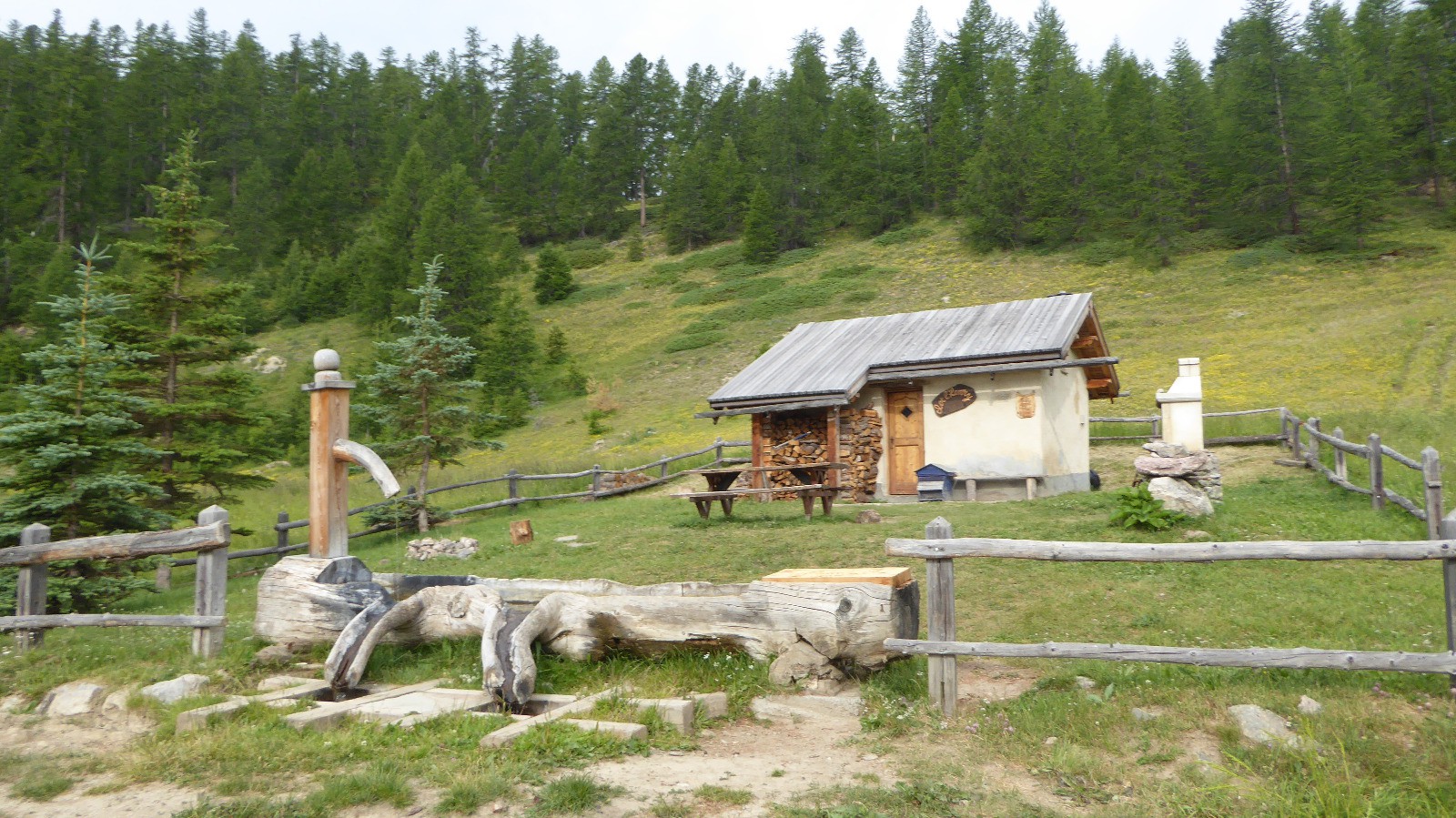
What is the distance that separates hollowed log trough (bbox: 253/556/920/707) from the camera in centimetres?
588

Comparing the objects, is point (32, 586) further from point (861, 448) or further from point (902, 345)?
point (902, 345)

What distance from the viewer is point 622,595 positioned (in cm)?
652

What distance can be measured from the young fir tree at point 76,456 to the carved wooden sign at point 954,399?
13.6 m

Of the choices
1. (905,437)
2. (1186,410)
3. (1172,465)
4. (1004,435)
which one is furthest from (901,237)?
(1172,465)

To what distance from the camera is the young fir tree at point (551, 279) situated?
54.8 m

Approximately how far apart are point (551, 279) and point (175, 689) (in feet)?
166

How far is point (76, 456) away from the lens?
11.8 meters

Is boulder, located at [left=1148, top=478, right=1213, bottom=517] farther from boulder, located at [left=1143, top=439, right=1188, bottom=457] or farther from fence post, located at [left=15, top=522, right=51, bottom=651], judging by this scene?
fence post, located at [left=15, top=522, right=51, bottom=651]

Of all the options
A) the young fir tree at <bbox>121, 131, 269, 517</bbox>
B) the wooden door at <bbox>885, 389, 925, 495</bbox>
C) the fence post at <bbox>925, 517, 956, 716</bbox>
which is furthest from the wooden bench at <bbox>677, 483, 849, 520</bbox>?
the fence post at <bbox>925, 517, 956, 716</bbox>

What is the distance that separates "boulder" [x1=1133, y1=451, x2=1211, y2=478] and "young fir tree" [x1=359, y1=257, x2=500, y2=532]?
12457 millimetres

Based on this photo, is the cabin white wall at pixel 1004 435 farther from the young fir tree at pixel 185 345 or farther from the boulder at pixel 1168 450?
the young fir tree at pixel 185 345

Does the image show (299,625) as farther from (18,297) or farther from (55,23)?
(55,23)

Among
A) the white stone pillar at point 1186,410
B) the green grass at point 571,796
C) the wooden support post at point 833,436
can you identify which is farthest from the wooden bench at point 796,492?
the green grass at point 571,796

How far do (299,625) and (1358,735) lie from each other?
684 cm
